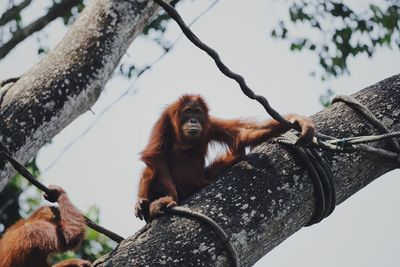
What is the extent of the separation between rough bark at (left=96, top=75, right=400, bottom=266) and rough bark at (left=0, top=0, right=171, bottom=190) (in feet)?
3.76

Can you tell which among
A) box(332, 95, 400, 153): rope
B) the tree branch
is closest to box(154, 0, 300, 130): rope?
box(332, 95, 400, 153): rope

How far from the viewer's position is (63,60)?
3.85 m

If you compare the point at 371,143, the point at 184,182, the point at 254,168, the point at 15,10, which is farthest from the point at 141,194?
the point at 15,10

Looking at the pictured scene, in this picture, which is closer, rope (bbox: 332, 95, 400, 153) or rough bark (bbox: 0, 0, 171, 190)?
rope (bbox: 332, 95, 400, 153)

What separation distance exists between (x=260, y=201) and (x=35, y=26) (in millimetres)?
3433

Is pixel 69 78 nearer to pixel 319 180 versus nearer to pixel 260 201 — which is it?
pixel 260 201

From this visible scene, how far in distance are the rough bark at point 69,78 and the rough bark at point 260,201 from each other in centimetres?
114

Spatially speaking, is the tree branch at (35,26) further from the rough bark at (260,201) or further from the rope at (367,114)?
the rope at (367,114)

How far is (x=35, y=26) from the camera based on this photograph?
5.45 metres

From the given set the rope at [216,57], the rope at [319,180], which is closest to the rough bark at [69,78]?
the rope at [216,57]

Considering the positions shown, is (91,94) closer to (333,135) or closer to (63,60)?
(63,60)

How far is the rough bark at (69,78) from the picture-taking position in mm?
3531

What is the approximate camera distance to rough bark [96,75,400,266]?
2.62m

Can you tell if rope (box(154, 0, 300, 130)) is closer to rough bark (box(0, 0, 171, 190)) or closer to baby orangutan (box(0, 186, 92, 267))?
rough bark (box(0, 0, 171, 190))
